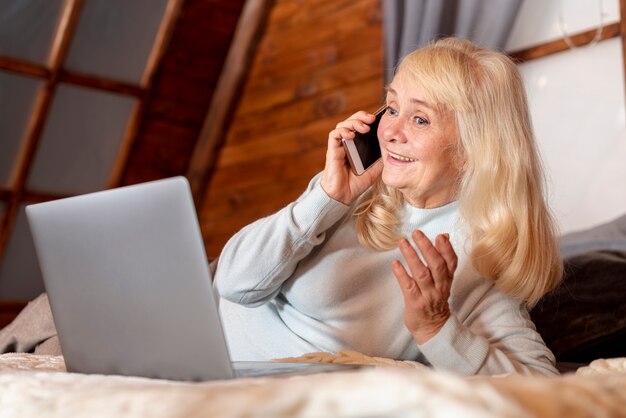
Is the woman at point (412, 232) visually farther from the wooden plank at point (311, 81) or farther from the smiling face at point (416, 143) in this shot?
the wooden plank at point (311, 81)

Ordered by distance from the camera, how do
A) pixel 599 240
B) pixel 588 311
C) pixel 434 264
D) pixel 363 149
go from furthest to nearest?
pixel 599 240 → pixel 588 311 → pixel 363 149 → pixel 434 264

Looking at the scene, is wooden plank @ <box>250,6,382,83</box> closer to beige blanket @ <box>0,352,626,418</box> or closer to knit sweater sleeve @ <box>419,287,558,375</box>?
knit sweater sleeve @ <box>419,287,558,375</box>

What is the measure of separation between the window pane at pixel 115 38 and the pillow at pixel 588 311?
2532mm

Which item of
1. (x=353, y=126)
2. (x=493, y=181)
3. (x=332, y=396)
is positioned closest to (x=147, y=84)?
(x=353, y=126)

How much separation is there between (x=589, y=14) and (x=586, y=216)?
65 cm

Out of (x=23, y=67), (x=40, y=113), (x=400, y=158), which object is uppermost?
(x=23, y=67)

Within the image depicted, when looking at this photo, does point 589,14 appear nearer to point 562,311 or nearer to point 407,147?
point 562,311

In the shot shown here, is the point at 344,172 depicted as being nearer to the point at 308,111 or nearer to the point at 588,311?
the point at 588,311

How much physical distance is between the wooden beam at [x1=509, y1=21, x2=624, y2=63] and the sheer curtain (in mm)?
123

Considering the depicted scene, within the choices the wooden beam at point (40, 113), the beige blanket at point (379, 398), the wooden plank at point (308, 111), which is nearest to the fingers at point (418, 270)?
the beige blanket at point (379, 398)

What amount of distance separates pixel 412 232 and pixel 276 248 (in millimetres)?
243

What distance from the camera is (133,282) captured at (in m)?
0.92

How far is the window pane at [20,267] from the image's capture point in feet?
12.9

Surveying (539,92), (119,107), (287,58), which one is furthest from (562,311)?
(119,107)
